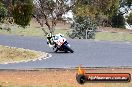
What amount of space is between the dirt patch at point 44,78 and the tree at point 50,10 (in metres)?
31.8

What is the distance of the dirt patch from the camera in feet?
53.5

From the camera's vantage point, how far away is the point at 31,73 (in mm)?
18797

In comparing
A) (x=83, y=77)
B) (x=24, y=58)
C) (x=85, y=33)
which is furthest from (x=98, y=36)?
(x=83, y=77)

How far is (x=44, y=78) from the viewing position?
17703mm

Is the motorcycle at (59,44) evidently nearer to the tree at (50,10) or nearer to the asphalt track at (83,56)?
the asphalt track at (83,56)

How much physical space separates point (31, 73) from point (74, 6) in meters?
35.2

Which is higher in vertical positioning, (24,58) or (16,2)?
(16,2)

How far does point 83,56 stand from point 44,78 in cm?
781

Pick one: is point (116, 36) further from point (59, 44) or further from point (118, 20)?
point (118, 20)

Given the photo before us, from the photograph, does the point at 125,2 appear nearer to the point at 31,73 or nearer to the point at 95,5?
the point at 95,5

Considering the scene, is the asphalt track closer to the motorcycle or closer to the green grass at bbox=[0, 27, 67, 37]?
the motorcycle

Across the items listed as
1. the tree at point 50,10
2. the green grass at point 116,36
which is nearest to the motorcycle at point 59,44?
the green grass at point 116,36

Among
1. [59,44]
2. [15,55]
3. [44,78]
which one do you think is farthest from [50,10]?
[44,78]

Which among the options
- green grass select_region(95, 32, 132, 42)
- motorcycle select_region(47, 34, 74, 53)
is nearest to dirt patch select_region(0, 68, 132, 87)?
motorcycle select_region(47, 34, 74, 53)
